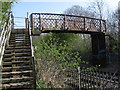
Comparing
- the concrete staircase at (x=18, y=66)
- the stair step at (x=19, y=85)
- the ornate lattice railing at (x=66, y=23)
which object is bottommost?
the stair step at (x=19, y=85)

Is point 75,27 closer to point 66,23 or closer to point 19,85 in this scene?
point 66,23

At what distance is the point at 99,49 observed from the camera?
18.8m

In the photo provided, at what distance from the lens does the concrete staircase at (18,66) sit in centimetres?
660

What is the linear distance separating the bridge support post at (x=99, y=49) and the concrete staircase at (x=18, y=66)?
34.2 ft

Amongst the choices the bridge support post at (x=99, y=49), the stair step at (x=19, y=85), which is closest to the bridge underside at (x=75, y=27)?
the bridge support post at (x=99, y=49)

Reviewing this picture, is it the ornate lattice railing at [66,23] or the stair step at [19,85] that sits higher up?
the ornate lattice railing at [66,23]

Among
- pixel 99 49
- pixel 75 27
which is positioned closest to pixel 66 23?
pixel 75 27

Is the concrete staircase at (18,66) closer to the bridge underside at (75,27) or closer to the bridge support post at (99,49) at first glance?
the bridge underside at (75,27)

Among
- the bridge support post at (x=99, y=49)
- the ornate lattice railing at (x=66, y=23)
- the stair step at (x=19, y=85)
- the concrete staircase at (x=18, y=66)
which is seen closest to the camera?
the stair step at (x=19, y=85)

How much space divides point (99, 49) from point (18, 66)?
12.9 m

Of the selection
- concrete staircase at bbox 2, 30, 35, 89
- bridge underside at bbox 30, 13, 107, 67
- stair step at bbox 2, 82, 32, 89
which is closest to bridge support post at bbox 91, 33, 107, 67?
bridge underside at bbox 30, 13, 107, 67

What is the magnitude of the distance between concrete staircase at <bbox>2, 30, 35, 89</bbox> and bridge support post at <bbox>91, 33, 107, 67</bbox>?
10.4m

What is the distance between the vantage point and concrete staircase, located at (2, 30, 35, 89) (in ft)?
21.6

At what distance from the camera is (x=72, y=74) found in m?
7.16
